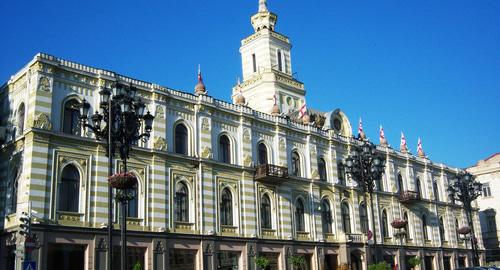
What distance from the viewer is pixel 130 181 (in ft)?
65.3

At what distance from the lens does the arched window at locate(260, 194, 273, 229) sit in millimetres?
36531

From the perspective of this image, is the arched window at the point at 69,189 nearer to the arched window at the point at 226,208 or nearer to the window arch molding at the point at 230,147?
the arched window at the point at 226,208

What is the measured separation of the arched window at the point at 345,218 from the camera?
140ft

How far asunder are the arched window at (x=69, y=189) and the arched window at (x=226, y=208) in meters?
9.32

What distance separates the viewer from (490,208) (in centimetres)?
6419

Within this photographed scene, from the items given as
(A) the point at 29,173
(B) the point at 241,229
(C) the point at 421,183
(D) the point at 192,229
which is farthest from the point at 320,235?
(A) the point at 29,173

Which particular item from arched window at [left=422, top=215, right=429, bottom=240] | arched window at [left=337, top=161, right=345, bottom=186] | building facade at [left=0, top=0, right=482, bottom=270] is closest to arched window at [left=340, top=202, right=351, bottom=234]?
building facade at [left=0, top=0, right=482, bottom=270]

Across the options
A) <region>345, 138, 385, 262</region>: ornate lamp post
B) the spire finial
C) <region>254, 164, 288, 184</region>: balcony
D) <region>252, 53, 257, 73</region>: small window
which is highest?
the spire finial

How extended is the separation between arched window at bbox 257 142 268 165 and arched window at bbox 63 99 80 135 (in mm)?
12977

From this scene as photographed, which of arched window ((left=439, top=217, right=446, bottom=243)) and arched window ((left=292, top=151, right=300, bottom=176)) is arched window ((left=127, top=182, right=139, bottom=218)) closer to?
arched window ((left=292, top=151, right=300, bottom=176))

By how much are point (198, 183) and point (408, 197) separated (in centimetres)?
2193

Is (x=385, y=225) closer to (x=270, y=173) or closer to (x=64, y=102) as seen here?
(x=270, y=173)

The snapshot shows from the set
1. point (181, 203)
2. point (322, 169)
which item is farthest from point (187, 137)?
point (322, 169)

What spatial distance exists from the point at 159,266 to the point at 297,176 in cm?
1305
